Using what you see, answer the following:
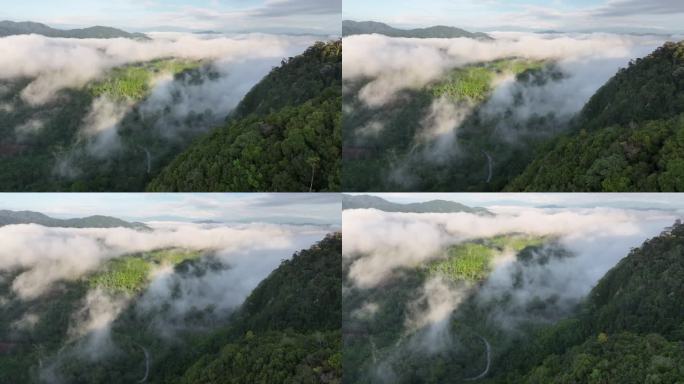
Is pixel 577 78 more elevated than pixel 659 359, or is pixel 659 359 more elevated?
pixel 577 78

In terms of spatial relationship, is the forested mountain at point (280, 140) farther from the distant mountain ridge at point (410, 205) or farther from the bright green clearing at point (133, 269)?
the bright green clearing at point (133, 269)

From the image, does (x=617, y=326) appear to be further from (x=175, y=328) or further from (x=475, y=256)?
(x=175, y=328)

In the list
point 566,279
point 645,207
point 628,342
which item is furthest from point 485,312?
point 645,207

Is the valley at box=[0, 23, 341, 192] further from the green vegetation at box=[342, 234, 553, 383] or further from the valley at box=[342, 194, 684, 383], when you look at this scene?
the green vegetation at box=[342, 234, 553, 383]

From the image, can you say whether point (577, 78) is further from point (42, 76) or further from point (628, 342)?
point (42, 76)

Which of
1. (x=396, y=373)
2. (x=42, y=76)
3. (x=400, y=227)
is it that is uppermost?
(x=42, y=76)

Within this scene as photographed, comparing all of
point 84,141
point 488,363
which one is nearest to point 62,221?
point 84,141

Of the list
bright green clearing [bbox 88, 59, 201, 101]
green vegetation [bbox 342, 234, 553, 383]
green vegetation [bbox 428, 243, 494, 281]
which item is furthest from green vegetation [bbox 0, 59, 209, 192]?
green vegetation [bbox 428, 243, 494, 281]

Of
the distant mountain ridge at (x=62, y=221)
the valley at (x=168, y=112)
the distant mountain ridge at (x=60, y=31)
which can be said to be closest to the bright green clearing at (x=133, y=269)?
the distant mountain ridge at (x=62, y=221)
